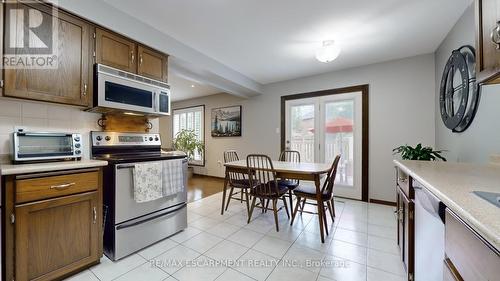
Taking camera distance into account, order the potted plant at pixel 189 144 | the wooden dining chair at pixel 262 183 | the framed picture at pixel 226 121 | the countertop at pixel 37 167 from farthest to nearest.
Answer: the potted plant at pixel 189 144 → the framed picture at pixel 226 121 → the wooden dining chair at pixel 262 183 → the countertop at pixel 37 167

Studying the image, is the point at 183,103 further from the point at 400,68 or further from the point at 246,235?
the point at 400,68

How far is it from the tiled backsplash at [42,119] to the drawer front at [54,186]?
52cm

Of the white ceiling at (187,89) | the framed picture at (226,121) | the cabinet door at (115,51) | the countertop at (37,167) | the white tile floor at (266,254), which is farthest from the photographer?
the framed picture at (226,121)

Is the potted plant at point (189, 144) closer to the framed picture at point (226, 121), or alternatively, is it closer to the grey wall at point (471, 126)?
the framed picture at point (226, 121)

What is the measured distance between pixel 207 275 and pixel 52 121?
6.23ft

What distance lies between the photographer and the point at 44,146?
1.63 metres

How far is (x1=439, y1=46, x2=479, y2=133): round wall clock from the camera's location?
1826mm

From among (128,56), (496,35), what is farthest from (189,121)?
(496,35)

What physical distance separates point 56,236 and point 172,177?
3.08ft

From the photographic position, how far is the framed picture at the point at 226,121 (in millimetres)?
5053

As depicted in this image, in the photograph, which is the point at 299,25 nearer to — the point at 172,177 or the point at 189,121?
the point at 172,177

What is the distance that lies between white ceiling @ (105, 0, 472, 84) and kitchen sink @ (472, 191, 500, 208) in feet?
6.05

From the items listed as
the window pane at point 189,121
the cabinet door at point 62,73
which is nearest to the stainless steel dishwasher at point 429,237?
the cabinet door at point 62,73

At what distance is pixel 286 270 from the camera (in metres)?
1.67
